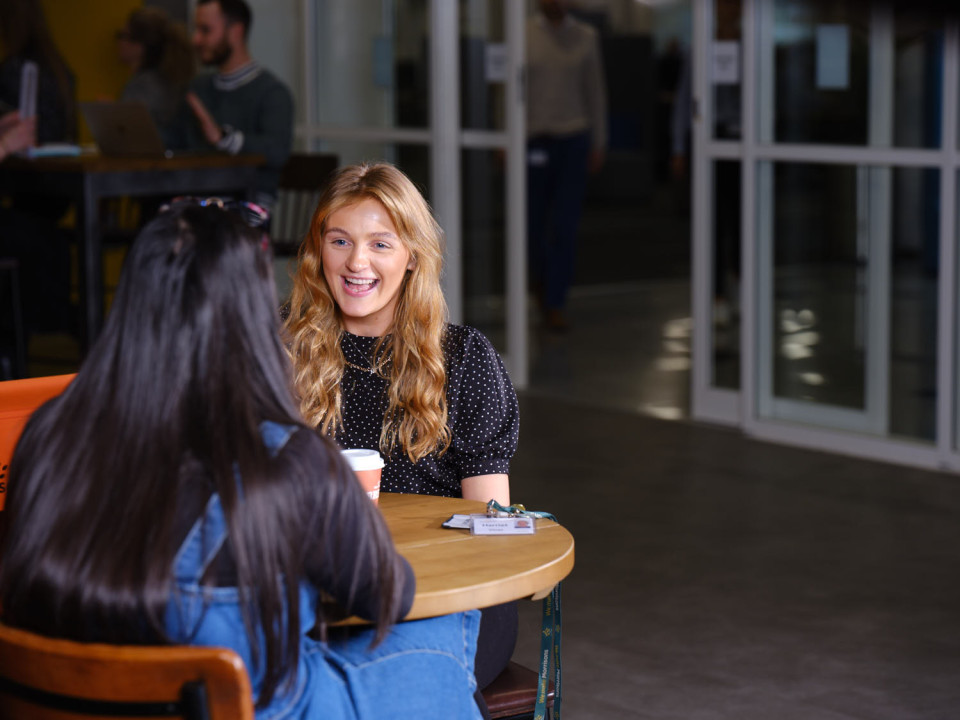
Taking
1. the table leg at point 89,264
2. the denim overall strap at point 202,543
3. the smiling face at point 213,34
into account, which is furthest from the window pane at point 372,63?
the denim overall strap at point 202,543

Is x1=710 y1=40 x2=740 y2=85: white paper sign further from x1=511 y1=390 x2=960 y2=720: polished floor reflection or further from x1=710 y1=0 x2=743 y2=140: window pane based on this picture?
x1=511 y1=390 x2=960 y2=720: polished floor reflection

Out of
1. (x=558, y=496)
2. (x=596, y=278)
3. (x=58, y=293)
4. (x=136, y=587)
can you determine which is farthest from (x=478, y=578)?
(x=596, y=278)

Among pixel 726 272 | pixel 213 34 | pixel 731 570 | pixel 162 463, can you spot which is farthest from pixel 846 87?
pixel 162 463

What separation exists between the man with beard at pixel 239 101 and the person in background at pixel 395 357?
351 centimetres

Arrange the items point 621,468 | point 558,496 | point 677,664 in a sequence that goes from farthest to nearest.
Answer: point 621,468, point 558,496, point 677,664

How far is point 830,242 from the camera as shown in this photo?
5.05 m

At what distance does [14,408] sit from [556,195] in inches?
226

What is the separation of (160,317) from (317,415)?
2.89 feet

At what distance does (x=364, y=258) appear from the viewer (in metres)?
2.27

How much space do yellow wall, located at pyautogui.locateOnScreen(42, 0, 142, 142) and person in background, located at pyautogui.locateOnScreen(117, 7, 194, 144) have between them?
0.82 metres

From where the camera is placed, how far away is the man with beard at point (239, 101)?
5801 millimetres

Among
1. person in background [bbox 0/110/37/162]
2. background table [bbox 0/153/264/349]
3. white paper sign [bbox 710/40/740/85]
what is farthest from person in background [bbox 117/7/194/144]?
white paper sign [bbox 710/40/740/85]

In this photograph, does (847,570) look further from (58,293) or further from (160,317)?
(58,293)

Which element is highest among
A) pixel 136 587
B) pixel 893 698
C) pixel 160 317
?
pixel 160 317
